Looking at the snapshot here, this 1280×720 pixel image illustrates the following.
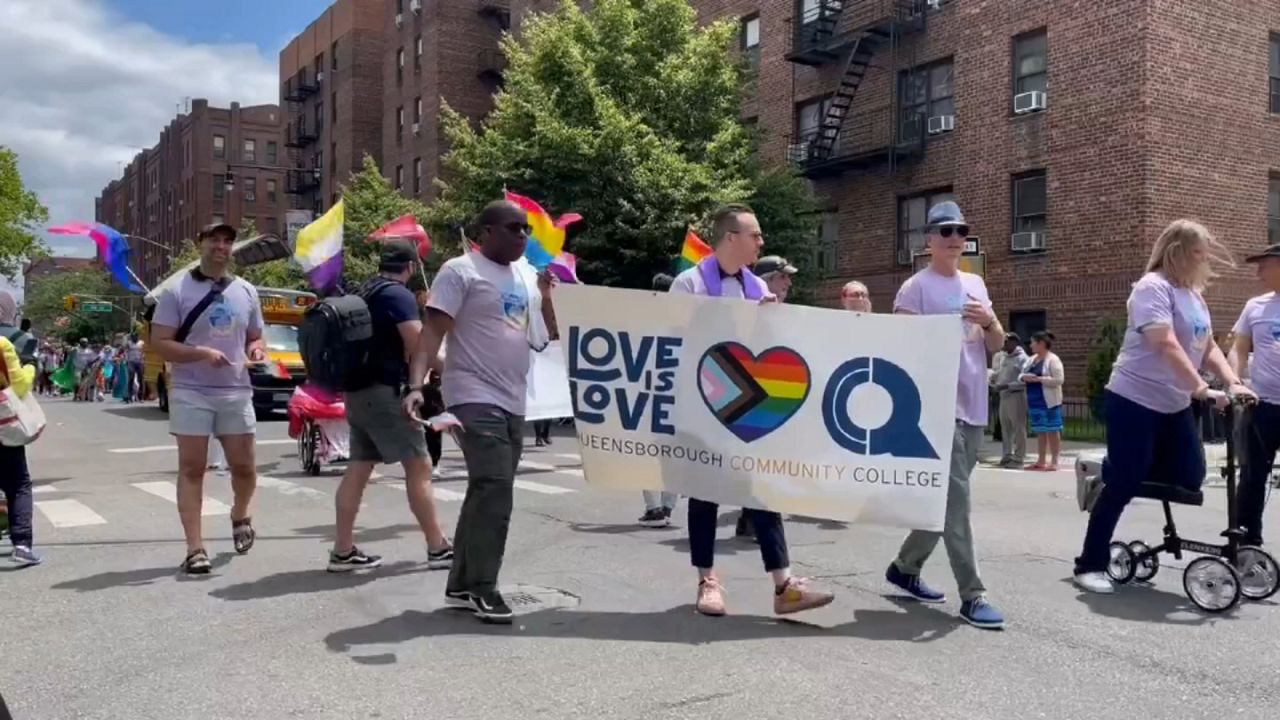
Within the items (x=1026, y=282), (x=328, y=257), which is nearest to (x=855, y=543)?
(x=328, y=257)

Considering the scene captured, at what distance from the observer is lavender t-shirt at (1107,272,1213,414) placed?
5.48 m

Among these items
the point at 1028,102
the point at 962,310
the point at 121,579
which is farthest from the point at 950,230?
the point at 1028,102

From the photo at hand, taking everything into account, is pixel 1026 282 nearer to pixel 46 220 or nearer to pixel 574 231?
pixel 574 231

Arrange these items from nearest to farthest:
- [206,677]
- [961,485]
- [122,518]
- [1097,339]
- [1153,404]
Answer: [206,677] → [961,485] → [1153,404] → [122,518] → [1097,339]

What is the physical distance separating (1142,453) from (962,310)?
1.32m

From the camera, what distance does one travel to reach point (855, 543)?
729cm

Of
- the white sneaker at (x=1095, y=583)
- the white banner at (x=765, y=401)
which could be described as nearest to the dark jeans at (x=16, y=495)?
the white banner at (x=765, y=401)

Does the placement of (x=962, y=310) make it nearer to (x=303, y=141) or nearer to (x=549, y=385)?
(x=549, y=385)

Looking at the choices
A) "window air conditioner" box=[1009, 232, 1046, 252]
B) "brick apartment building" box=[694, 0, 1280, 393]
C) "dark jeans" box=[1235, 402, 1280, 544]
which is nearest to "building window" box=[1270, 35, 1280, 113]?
"brick apartment building" box=[694, 0, 1280, 393]

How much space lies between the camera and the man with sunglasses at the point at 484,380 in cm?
502

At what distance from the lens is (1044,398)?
13.9m

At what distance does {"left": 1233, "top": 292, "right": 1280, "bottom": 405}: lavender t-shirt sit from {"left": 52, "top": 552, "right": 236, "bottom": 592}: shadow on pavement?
6138 mm

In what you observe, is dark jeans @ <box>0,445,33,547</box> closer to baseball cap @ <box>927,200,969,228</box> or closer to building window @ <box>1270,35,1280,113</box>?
baseball cap @ <box>927,200,969,228</box>

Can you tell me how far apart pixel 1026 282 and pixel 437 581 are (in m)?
17.7
